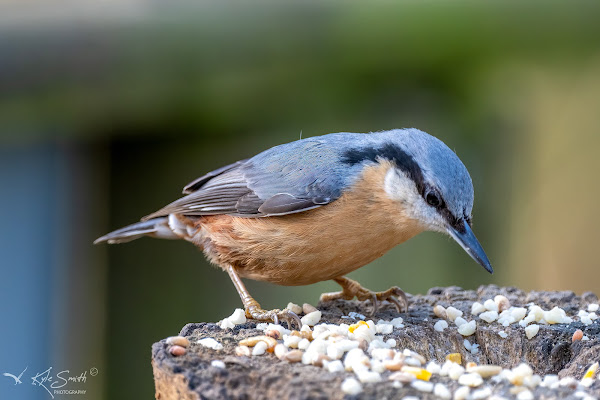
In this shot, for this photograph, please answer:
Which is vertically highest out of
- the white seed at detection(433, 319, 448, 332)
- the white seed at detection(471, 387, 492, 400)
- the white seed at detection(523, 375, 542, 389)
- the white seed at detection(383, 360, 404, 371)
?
the white seed at detection(523, 375, 542, 389)

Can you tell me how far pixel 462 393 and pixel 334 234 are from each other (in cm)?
127

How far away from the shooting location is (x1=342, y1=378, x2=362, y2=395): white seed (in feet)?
7.60

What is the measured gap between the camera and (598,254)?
5.73 meters

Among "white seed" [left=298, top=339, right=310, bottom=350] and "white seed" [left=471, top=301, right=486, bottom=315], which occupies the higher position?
→ "white seed" [left=298, top=339, right=310, bottom=350]

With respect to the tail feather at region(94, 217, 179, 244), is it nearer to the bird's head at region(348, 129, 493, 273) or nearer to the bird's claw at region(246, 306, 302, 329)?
the bird's claw at region(246, 306, 302, 329)

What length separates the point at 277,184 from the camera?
12.3 feet

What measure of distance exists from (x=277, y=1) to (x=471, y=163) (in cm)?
195

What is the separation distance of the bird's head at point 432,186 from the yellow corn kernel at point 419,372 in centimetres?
88

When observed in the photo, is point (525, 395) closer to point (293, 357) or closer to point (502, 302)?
point (293, 357)

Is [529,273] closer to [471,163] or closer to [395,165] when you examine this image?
[471,163]
